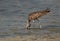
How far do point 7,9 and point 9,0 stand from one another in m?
4.23

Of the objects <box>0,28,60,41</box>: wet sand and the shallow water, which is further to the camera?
the shallow water

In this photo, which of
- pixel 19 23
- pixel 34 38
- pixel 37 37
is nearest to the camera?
pixel 34 38

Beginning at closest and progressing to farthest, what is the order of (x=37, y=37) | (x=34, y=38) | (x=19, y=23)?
1. (x=34, y=38)
2. (x=37, y=37)
3. (x=19, y=23)

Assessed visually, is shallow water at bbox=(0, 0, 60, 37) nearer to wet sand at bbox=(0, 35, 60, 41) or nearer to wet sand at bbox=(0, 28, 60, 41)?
wet sand at bbox=(0, 28, 60, 41)

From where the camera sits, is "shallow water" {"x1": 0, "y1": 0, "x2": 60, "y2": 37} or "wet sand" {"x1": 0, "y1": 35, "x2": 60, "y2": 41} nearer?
"wet sand" {"x1": 0, "y1": 35, "x2": 60, "y2": 41}

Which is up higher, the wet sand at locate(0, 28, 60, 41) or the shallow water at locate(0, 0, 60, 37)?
the shallow water at locate(0, 0, 60, 37)

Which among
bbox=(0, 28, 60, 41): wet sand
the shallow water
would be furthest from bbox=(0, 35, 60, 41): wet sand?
the shallow water

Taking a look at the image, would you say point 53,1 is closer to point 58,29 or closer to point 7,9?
point 7,9

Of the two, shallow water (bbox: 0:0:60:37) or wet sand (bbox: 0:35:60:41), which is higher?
shallow water (bbox: 0:0:60:37)

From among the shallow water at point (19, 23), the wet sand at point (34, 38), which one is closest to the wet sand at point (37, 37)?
the wet sand at point (34, 38)

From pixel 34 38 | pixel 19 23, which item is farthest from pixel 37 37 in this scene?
pixel 19 23

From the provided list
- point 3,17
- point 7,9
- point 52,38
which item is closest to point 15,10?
point 7,9

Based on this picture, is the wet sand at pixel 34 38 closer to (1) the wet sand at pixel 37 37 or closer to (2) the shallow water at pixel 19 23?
(1) the wet sand at pixel 37 37

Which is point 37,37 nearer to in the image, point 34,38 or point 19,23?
point 34,38
